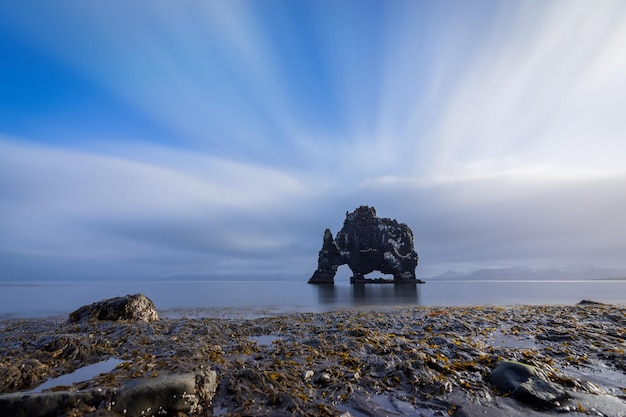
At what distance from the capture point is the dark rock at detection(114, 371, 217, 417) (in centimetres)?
515

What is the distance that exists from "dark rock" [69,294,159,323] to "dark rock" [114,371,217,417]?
13.6 m

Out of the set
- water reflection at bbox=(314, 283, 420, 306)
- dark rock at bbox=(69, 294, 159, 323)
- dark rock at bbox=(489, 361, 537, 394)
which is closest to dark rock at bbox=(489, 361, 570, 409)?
dark rock at bbox=(489, 361, 537, 394)

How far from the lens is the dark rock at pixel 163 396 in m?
5.15

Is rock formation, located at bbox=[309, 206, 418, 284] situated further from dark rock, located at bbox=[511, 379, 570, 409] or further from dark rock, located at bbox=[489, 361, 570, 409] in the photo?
dark rock, located at bbox=[511, 379, 570, 409]

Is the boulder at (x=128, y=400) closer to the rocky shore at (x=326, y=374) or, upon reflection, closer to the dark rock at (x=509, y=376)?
the rocky shore at (x=326, y=374)

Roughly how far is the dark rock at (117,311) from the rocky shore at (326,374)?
4162 millimetres

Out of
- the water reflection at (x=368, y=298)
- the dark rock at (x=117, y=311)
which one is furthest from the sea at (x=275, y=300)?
the dark rock at (x=117, y=311)

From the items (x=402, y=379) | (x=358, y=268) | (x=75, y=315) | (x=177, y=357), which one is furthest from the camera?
(x=358, y=268)

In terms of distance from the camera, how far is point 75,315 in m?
17.7

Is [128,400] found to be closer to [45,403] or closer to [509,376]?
[45,403]

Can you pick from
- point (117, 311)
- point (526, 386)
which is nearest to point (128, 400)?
point (526, 386)

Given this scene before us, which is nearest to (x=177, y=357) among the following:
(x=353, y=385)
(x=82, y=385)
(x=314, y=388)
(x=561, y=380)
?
(x=82, y=385)

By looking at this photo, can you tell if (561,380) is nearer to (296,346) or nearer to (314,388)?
(314,388)

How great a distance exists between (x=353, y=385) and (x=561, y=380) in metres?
→ 4.45
